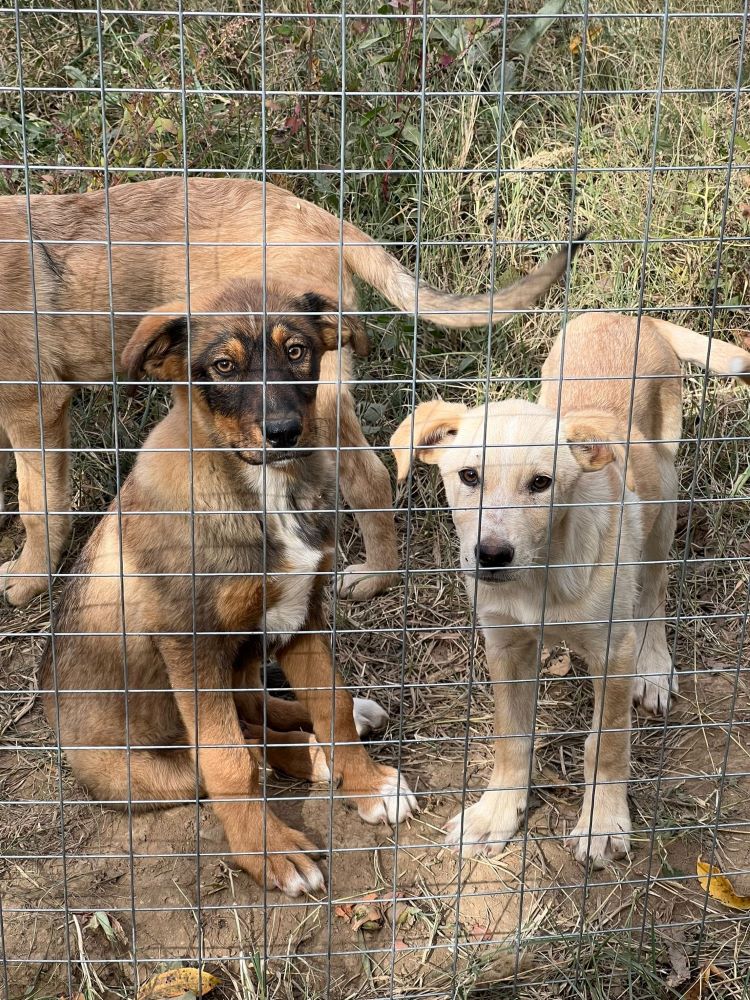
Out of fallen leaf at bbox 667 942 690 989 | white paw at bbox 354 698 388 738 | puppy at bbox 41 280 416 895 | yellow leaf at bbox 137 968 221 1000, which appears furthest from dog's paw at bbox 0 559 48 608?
fallen leaf at bbox 667 942 690 989

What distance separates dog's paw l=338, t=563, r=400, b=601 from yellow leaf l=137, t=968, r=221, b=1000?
1.99 metres

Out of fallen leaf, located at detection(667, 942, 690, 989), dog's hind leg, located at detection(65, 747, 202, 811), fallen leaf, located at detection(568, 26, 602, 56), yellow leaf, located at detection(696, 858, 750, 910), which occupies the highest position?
fallen leaf, located at detection(568, 26, 602, 56)

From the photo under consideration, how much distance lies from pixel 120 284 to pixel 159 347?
167 cm

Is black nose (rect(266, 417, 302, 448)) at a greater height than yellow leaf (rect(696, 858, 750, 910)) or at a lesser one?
greater

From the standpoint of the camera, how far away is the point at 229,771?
10.3 ft

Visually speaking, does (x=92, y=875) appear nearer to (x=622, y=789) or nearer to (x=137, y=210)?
(x=622, y=789)

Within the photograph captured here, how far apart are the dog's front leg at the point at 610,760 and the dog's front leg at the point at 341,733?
580mm

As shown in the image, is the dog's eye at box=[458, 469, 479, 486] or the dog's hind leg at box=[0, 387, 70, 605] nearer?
the dog's eye at box=[458, 469, 479, 486]

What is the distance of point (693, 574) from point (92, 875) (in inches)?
110

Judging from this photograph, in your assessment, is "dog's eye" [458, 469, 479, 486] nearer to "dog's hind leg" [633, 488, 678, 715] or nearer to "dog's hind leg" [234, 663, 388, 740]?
"dog's hind leg" [234, 663, 388, 740]

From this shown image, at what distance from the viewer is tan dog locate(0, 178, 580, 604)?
14.1ft

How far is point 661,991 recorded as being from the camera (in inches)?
113

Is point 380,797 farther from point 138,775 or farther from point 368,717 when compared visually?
point 138,775

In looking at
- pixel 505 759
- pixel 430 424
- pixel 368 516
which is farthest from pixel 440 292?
pixel 505 759
